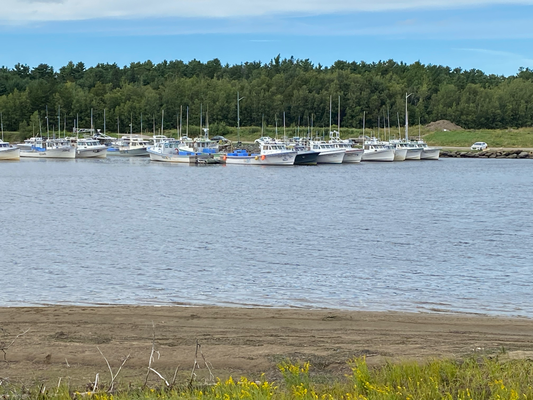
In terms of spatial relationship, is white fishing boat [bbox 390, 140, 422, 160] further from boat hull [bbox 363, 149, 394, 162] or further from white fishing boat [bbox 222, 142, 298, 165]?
white fishing boat [bbox 222, 142, 298, 165]

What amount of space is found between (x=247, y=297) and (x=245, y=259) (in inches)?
Result: 267

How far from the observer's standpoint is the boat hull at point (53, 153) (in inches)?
4466

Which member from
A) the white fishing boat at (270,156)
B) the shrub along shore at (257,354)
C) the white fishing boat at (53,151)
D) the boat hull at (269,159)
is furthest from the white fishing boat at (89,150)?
the shrub along shore at (257,354)

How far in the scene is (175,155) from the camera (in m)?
98.7

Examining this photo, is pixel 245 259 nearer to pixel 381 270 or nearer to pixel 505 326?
pixel 381 270

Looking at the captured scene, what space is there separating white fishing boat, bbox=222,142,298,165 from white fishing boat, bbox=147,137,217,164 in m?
6.07

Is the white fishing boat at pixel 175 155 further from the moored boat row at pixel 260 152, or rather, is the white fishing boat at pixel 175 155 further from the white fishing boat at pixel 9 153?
the white fishing boat at pixel 9 153

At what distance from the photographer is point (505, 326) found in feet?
46.1

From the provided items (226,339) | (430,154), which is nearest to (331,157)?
(430,154)

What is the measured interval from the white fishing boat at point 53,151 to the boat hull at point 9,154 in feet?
21.1

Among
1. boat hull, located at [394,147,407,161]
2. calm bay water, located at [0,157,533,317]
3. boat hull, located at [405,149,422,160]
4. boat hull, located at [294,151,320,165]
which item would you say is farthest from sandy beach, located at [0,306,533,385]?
boat hull, located at [405,149,422,160]

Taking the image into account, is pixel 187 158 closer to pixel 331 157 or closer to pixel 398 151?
pixel 331 157

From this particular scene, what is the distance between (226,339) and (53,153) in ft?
351

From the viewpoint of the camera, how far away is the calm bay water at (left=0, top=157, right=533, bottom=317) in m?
18.3
